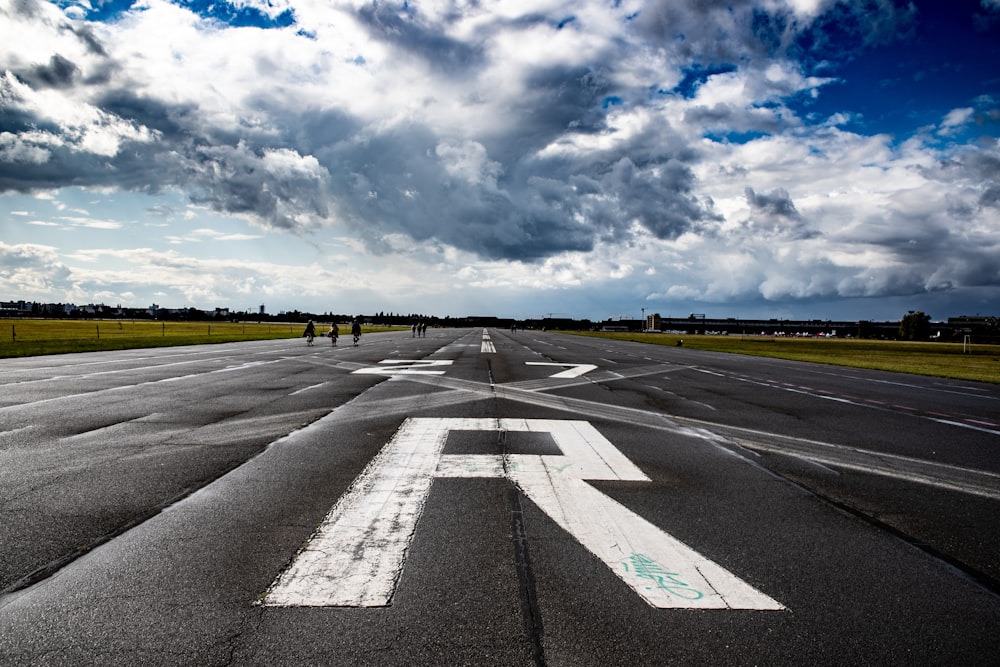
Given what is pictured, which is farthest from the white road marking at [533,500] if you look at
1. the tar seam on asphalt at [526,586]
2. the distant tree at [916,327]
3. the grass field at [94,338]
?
the distant tree at [916,327]

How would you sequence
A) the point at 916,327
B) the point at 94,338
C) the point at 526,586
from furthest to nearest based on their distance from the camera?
the point at 916,327, the point at 94,338, the point at 526,586

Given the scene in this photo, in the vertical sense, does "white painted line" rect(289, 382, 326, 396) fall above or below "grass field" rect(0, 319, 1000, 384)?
above

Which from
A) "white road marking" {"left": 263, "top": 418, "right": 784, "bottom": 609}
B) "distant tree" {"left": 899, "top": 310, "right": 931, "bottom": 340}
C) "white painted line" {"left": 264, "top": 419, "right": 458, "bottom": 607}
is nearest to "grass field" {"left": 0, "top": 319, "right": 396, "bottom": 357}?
"white painted line" {"left": 264, "top": 419, "right": 458, "bottom": 607}

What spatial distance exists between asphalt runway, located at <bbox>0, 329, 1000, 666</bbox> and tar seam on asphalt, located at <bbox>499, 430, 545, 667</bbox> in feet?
0.06

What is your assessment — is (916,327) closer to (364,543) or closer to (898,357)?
(898,357)

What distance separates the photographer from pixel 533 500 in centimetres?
573

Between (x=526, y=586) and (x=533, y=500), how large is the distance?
1.96 metres

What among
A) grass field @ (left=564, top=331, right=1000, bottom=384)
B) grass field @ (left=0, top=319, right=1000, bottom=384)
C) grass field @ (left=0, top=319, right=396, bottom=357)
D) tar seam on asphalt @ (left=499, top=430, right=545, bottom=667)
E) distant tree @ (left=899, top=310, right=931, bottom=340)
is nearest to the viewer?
tar seam on asphalt @ (left=499, top=430, right=545, bottom=667)

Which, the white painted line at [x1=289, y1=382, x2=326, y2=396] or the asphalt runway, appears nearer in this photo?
the asphalt runway

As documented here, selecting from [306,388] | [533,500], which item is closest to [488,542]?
[533,500]

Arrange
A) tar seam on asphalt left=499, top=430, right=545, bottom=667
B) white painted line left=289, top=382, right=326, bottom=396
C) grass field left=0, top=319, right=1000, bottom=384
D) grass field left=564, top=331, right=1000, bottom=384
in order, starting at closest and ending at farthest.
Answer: tar seam on asphalt left=499, top=430, right=545, bottom=667 → white painted line left=289, top=382, right=326, bottom=396 → grass field left=564, top=331, right=1000, bottom=384 → grass field left=0, top=319, right=1000, bottom=384

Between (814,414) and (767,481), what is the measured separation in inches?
285

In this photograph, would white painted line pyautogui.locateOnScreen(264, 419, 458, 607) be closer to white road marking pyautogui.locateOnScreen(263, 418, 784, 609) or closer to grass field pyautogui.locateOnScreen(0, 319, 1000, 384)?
white road marking pyautogui.locateOnScreen(263, 418, 784, 609)

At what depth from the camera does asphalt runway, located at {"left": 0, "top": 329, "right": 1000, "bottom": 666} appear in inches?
125
